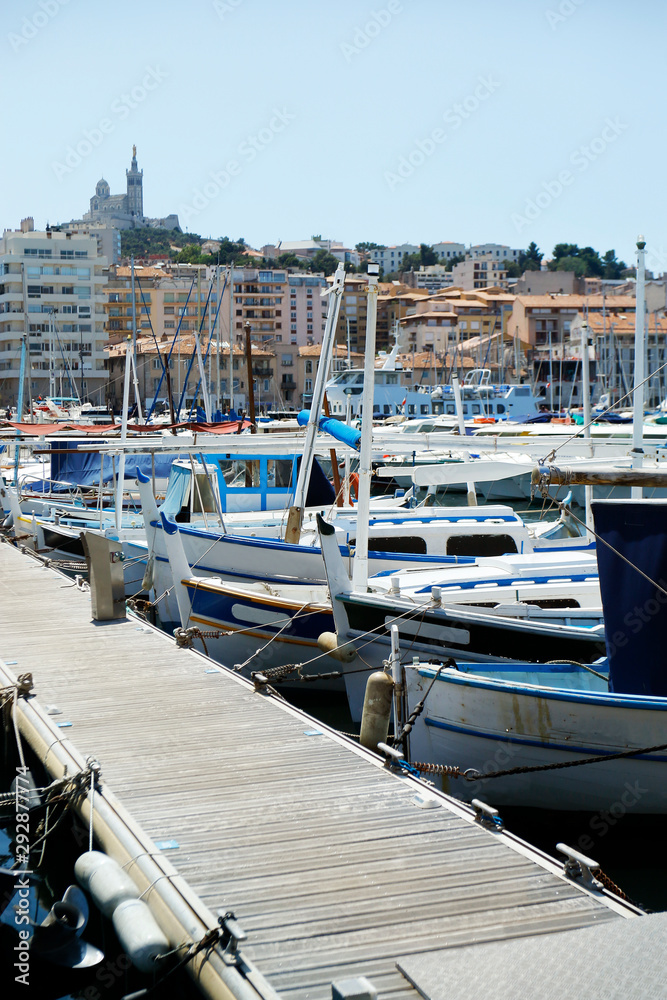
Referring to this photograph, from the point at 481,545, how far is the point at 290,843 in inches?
402

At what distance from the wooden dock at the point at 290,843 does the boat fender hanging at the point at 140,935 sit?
0.12m

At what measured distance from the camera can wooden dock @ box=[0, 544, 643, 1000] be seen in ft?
17.9

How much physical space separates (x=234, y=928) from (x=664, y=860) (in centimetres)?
510

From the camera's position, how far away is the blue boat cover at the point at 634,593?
8.80m

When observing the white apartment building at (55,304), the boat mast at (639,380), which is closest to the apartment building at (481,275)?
the white apartment building at (55,304)

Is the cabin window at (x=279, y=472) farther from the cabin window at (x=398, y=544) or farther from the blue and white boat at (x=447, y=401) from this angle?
the blue and white boat at (x=447, y=401)

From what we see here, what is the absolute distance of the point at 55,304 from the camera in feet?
325

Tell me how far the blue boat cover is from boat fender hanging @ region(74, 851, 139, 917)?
4945 millimetres

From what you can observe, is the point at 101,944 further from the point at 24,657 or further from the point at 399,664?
the point at 24,657

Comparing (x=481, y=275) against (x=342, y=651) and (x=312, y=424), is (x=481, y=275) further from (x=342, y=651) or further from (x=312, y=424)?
(x=342, y=651)

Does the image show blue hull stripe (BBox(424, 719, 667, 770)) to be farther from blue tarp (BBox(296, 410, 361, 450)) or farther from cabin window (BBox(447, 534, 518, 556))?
blue tarp (BBox(296, 410, 361, 450))

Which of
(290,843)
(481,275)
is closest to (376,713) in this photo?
(290,843)

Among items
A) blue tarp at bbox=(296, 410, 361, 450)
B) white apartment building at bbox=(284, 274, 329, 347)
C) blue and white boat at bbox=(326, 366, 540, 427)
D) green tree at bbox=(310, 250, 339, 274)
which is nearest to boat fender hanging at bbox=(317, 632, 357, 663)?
blue tarp at bbox=(296, 410, 361, 450)

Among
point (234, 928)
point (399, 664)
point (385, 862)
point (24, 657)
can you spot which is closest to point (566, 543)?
point (399, 664)
